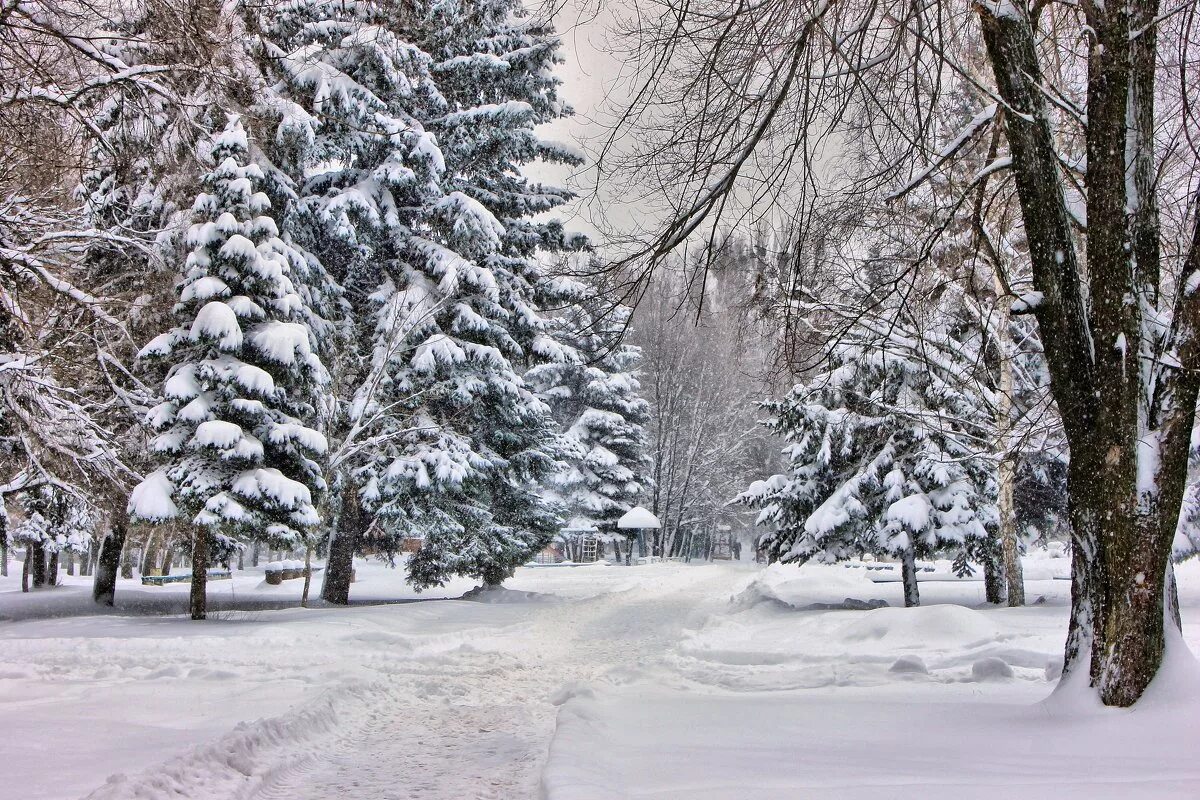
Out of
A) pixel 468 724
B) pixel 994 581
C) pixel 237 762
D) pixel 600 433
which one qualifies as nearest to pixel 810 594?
pixel 994 581

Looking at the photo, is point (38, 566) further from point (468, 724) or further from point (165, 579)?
point (468, 724)

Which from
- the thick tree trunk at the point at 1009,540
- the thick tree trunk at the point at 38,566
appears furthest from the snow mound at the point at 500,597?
the thick tree trunk at the point at 38,566

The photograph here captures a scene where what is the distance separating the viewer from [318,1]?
43.6 feet

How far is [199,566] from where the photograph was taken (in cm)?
1429

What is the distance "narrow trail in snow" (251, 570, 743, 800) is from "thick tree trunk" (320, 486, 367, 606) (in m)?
5.53

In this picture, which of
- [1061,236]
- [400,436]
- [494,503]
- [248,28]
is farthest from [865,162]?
[494,503]

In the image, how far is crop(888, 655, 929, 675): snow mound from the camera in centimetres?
859

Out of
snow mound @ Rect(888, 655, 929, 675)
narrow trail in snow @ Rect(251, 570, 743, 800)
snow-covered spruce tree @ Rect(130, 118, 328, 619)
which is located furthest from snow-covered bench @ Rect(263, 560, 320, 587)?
snow mound @ Rect(888, 655, 929, 675)

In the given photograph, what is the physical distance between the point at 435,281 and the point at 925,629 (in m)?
12.5

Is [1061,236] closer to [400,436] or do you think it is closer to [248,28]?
[248,28]

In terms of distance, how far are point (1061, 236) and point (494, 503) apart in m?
16.4

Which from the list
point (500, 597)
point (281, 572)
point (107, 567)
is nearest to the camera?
point (107, 567)

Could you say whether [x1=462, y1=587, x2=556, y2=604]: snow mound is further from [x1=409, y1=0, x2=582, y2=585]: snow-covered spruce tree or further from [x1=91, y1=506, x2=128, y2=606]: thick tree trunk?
[x1=91, y1=506, x2=128, y2=606]: thick tree trunk

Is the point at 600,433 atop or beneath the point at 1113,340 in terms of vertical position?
atop
